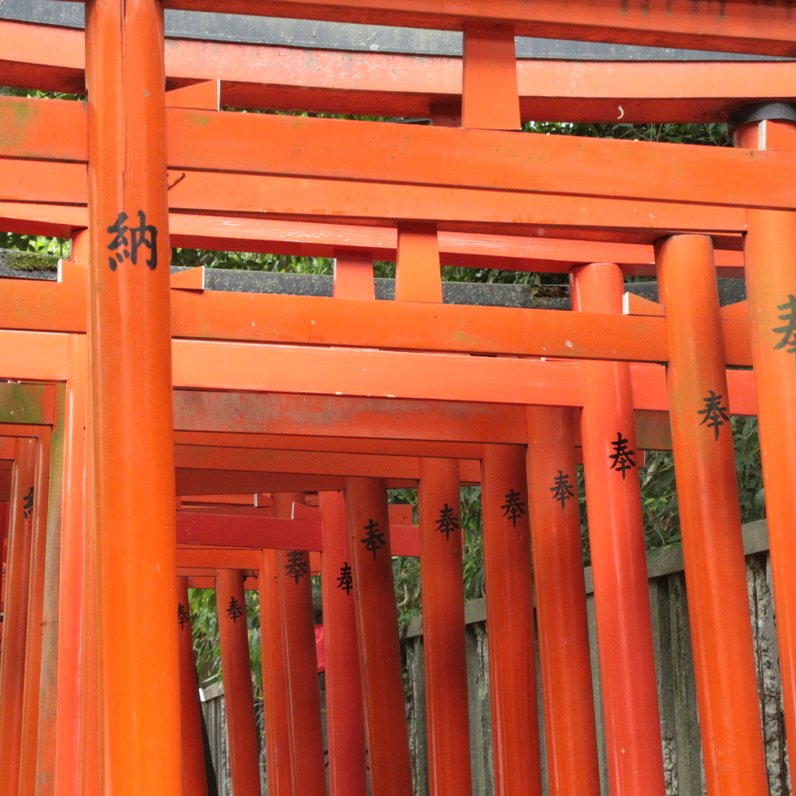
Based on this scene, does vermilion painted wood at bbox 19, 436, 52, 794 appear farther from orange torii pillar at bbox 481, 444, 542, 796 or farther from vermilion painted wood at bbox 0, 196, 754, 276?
orange torii pillar at bbox 481, 444, 542, 796

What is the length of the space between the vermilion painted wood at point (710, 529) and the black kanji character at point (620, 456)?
148cm

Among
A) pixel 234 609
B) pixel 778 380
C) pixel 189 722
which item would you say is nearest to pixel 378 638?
pixel 189 722

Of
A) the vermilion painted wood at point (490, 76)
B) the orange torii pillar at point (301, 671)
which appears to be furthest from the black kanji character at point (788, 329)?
the orange torii pillar at point (301, 671)

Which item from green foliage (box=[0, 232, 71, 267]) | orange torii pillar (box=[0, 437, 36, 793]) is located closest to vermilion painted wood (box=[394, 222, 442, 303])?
orange torii pillar (box=[0, 437, 36, 793])

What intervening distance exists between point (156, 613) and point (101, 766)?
0.47 metres

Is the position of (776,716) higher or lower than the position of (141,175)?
lower

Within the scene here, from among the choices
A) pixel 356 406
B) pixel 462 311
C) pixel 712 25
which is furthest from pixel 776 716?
pixel 712 25

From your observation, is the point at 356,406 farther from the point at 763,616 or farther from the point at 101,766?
the point at 101,766

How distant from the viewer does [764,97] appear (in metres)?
6.84

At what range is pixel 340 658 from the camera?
1255cm

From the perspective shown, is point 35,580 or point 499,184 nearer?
point 499,184

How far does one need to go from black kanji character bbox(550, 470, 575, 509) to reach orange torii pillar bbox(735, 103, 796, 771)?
2717 mm

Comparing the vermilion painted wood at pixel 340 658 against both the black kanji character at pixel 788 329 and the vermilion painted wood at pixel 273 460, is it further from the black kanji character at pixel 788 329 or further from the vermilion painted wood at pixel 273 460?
the black kanji character at pixel 788 329

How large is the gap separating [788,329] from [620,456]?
252 centimetres
